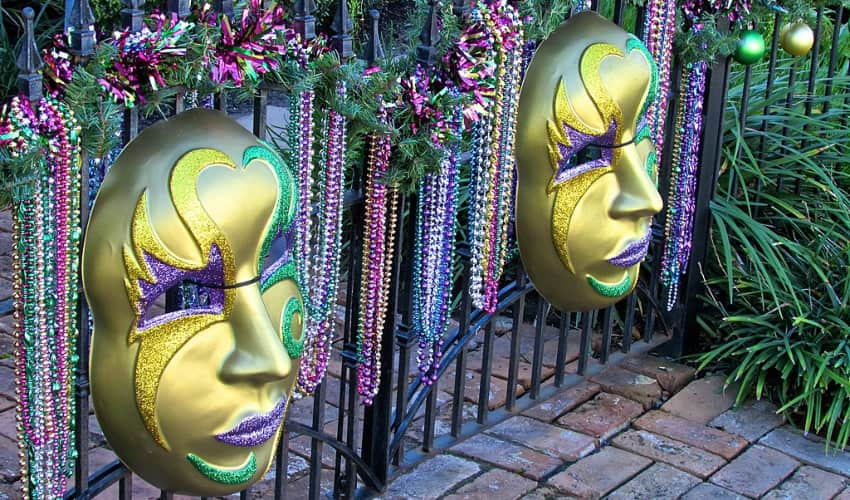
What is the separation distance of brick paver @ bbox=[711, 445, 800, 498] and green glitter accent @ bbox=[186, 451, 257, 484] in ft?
5.25

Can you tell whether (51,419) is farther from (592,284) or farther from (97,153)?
(592,284)

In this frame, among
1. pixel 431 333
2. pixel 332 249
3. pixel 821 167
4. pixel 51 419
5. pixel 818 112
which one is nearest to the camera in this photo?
pixel 51 419

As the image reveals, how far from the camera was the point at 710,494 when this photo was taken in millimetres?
3135

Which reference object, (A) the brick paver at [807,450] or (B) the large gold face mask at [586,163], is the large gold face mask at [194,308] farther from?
(A) the brick paver at [807,450]

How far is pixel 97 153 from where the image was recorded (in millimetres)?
1929

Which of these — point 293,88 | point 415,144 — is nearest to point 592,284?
point 415,144

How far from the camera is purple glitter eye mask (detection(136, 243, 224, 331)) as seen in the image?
1.90 m

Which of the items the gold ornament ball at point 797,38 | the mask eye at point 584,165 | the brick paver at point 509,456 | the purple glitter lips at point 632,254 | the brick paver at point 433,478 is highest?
the gold ornament ball at point 797,38

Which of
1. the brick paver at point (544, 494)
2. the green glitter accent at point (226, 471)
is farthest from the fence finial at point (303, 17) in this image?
the brick paver at point (544, 494)

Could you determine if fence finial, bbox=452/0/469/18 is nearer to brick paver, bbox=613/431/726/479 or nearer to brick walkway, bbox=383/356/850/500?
brick walkway, bbox=383/356/850/500

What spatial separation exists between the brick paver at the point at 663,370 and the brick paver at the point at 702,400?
1.5 inches

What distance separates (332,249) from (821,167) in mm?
2514

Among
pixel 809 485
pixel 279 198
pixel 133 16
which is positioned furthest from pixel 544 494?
pixel 133 16

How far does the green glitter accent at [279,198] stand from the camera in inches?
79.7
